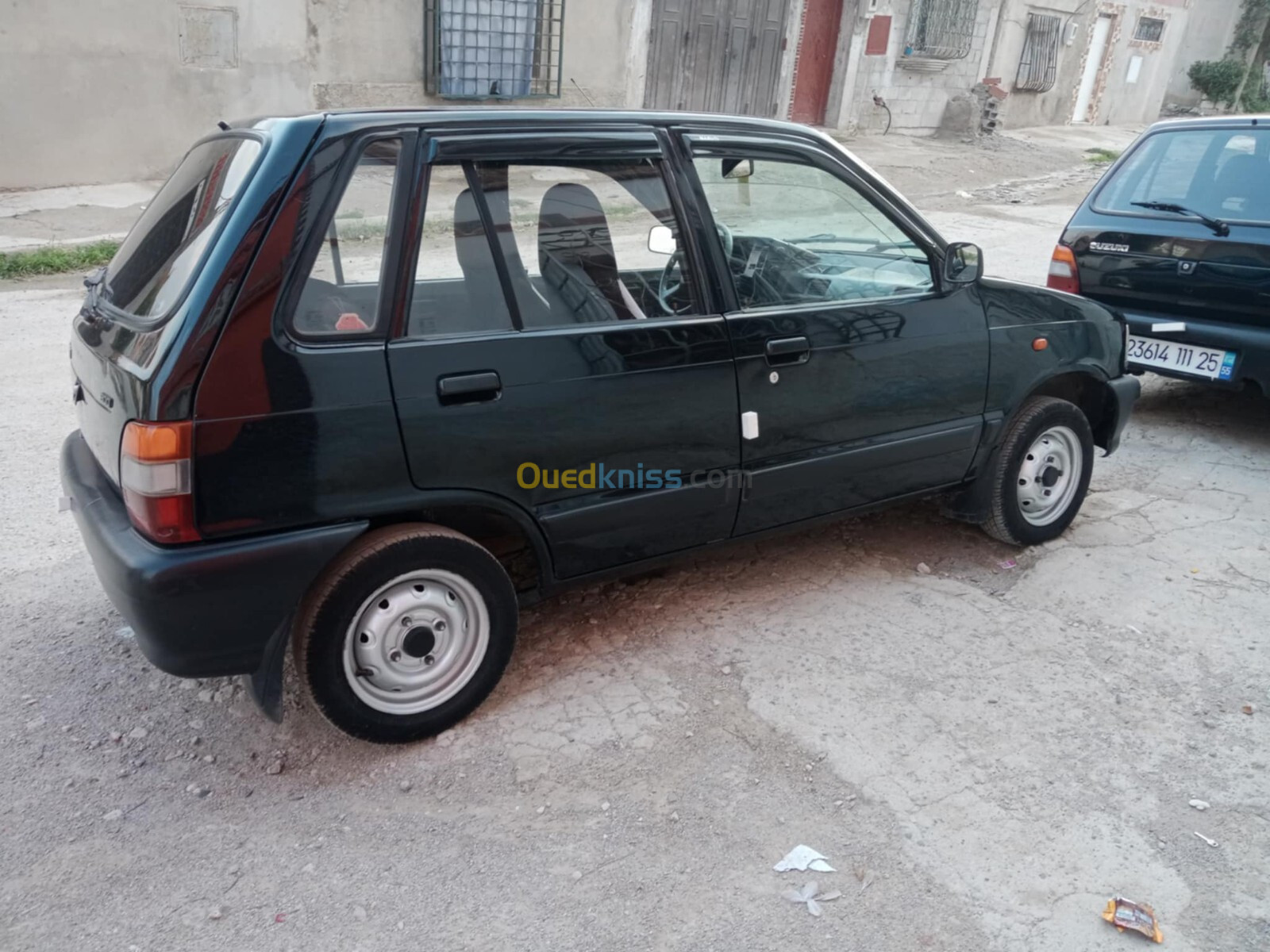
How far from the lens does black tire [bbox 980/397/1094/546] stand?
4.07m

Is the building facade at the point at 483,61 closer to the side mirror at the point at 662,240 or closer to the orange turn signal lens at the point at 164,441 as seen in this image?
the side mirror at the point at 662,240

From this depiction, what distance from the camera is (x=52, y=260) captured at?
8266 millimetres

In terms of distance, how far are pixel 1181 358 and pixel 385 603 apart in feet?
14.9

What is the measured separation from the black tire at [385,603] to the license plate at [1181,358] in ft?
13.6

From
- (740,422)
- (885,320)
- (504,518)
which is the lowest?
(504,518)

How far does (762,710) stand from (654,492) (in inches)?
29.5

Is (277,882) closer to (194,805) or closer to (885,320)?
(194,805)

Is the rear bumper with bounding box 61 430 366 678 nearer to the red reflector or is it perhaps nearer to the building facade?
the red reflector

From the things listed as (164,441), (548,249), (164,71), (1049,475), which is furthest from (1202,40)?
(164,441)

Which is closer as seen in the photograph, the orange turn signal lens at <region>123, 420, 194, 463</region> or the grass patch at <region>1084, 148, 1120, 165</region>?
the orange turn signal lens at <region>123, 420, 194, 463</region>

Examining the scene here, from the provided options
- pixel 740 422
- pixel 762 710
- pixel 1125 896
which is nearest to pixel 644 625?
pixel 762 710

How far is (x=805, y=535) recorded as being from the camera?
4.36 m

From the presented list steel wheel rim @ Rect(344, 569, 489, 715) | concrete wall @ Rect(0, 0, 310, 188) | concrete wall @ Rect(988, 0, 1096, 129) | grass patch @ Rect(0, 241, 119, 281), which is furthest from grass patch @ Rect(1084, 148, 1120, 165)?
steel wheel rim @ Rect(344, 569, 489, 715)

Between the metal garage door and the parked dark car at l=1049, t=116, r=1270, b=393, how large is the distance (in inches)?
368
